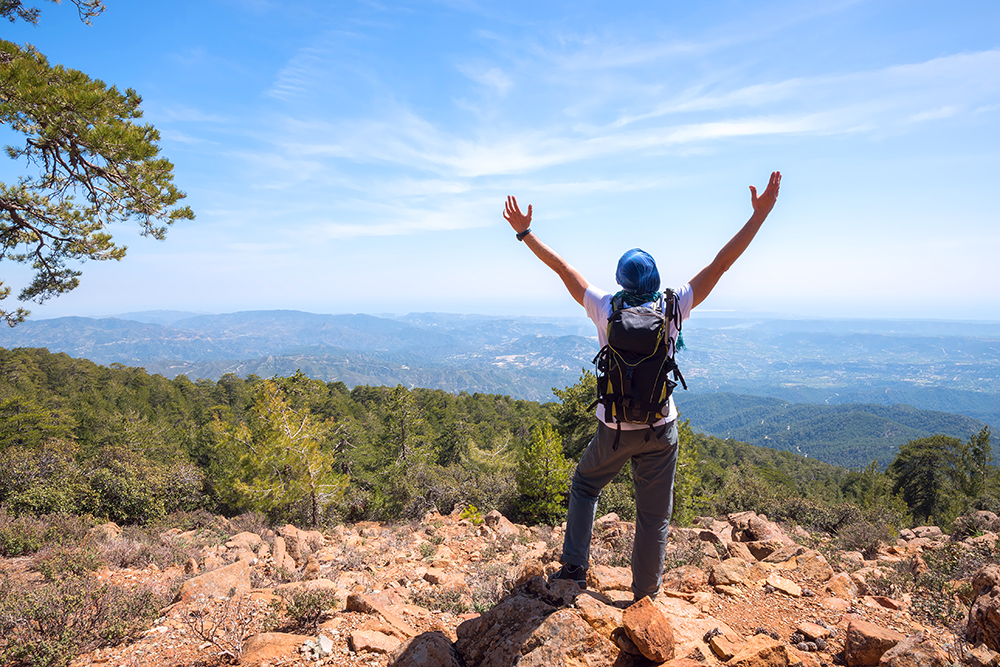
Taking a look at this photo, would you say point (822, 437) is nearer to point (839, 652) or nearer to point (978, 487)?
point (978, 487)

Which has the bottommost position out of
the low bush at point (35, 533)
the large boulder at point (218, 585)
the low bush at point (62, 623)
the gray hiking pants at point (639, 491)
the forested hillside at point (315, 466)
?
the forested hillside at point (315, 466)

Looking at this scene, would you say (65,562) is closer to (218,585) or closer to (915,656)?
(218,585)

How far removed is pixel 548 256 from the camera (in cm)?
306

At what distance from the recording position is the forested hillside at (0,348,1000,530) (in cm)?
1023

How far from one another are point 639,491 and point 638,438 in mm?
476

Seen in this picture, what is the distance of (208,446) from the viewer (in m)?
25.3

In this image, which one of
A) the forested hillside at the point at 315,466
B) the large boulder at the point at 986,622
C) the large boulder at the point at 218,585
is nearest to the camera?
the large boulder at the point at 986,622

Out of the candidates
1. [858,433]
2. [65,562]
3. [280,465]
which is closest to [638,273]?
[65,562]

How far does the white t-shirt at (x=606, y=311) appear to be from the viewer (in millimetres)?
2648

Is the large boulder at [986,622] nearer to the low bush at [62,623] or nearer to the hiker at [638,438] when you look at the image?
the hiker at [638,438]

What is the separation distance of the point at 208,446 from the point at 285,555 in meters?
23.8

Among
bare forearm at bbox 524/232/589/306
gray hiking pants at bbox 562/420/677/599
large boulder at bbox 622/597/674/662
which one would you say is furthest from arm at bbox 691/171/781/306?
large boulder at bbox 622/597/674/662

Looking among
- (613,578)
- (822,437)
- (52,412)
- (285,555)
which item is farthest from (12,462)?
(822,437)

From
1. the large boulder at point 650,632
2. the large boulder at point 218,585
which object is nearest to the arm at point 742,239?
the large boulder at point 650,632
